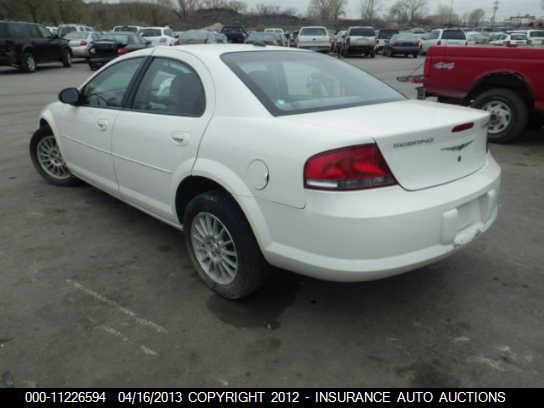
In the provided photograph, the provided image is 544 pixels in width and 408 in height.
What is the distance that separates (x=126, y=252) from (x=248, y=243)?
1.41 meters

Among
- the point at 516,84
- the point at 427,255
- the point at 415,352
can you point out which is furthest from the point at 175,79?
the point at 516,84

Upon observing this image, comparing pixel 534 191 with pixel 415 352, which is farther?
pixel 534 191

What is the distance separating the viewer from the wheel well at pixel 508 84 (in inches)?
242

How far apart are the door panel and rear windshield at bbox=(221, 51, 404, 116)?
0.34 meters

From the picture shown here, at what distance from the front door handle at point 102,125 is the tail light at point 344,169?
215cm

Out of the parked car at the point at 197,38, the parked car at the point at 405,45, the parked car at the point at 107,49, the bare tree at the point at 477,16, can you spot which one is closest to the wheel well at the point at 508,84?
the parked car at the point at 107,49

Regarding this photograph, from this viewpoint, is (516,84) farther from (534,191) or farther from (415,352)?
→ (415,352)

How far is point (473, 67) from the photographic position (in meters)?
6.54

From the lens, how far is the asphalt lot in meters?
2.29

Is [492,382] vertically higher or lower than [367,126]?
lower

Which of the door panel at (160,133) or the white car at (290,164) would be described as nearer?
the white car at (290,164)

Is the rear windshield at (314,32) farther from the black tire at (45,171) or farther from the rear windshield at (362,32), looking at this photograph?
the black tire at (45,171)
